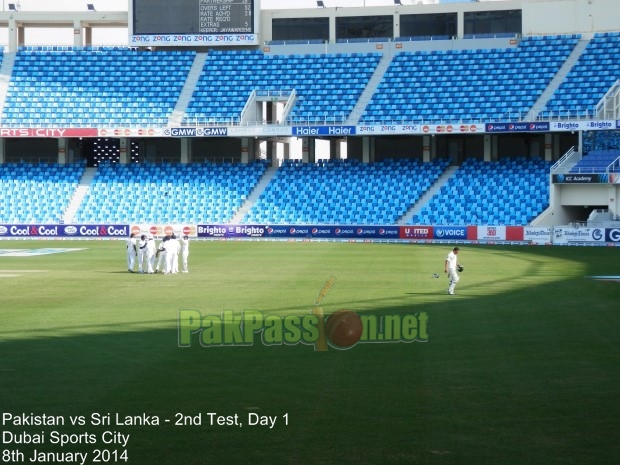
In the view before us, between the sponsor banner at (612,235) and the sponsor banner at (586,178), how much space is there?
385 cm

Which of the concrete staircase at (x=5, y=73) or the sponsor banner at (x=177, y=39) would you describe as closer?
the concrete staircase at (x=5, y=73)

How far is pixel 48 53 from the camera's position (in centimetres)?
7300

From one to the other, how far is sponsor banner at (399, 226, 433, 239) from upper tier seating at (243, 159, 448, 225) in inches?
103

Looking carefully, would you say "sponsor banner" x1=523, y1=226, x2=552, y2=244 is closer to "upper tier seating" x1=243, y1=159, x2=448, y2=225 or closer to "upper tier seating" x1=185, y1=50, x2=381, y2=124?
"upper tier seating" x1=243, y1=159, x2=448, y2=225

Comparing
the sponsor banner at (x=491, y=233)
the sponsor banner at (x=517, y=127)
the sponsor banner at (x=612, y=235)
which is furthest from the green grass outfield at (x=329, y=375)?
the sponsor banner at (x=517, y=127)

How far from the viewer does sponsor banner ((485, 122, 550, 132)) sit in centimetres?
6053

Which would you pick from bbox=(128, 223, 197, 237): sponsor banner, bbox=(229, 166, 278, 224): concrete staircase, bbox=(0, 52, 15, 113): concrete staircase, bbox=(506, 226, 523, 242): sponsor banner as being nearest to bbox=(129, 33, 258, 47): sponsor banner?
bbox=(0, 52, 15, 113): concrete staircase

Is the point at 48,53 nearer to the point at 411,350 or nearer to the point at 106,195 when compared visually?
the point at 106,195

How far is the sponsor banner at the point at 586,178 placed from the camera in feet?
185

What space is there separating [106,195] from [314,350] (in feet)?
162

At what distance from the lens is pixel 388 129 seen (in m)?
63.5

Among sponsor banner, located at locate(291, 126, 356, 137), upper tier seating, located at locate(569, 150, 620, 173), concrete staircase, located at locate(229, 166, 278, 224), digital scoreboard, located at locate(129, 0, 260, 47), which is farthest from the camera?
digital scoreboard, located at locate(129, 0, 260, 47)

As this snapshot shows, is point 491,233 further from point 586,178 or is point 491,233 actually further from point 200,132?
point 200,132

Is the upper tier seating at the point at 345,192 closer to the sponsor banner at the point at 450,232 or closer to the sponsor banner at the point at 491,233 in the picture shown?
the sponsor banner at the point at 450,232
